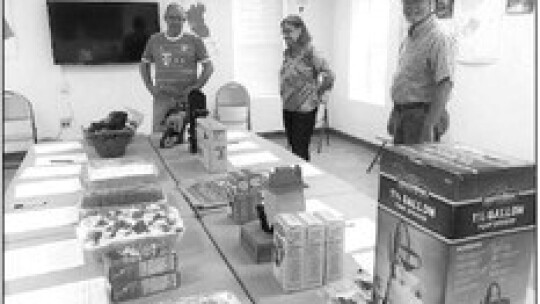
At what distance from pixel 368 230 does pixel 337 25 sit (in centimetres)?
468

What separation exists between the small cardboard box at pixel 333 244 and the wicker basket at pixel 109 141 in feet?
4.87

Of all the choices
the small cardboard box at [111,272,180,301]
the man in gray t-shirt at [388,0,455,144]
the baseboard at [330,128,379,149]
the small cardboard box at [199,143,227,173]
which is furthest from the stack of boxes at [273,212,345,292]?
the baseboard at [330,128,379,149]

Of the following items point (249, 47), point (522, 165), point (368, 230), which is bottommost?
point (368, 230)

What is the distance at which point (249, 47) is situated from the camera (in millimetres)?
5621

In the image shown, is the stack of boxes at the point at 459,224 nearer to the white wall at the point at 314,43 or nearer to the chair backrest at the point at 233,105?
the chair backrest at the point at 233,105

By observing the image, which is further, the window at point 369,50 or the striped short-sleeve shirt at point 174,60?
the window at point 369,50

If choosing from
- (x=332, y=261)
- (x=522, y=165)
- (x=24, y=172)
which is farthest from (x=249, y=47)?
(x=522, y=165)

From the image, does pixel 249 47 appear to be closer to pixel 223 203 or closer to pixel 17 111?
pixel 17 111

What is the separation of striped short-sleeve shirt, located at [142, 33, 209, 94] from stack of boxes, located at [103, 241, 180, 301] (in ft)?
7.44

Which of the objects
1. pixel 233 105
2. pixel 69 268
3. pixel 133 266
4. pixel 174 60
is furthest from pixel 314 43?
pixel 133 266

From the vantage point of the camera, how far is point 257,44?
5.65m

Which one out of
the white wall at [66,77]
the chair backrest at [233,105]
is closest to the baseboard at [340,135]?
the chair backrest at [233,105]

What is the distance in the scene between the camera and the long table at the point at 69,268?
1100 millimetres

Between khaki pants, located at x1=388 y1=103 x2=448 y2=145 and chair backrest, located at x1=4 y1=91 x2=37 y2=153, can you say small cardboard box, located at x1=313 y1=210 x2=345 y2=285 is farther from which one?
chair backrest, located at x1=4 y1=91 x2=37 y2=153
